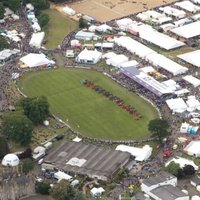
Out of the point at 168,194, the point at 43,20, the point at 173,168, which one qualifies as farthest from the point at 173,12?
the point at 168,194

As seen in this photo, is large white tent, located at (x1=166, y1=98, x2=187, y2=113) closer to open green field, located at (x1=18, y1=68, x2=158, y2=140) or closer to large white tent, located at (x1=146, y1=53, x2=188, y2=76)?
open green field, located at (x1=18, y1=68, x2=158, y2=140)

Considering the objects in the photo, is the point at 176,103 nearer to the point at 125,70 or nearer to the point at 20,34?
the point at 125,70

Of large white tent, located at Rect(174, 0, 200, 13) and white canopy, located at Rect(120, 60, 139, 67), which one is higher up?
white canopy, located at Rect(120, 60, 139, 67)

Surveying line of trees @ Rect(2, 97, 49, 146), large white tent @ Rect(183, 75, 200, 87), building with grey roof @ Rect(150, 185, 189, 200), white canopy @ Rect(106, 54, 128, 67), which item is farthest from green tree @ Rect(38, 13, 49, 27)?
building with grey roof @ Rect(150, 185, 189, 200)

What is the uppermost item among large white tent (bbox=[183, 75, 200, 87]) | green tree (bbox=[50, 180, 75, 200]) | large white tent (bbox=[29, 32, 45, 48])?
green tree (bbox=[50, 180, 75, 200])

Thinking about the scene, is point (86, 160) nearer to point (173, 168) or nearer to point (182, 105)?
point (173, 168)

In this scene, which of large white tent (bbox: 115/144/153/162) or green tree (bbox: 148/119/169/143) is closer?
large white tent (bbox: 115/144/153/162)
